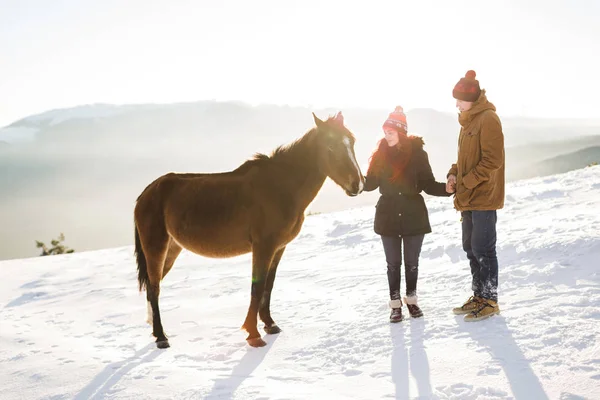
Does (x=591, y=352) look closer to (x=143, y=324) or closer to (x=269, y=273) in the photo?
(x=269, y=273)

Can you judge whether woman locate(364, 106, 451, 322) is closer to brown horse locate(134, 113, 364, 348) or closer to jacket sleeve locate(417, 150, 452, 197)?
jacket sleeve locate(417, 150, 452, 197)

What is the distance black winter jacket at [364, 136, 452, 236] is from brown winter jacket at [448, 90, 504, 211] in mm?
379

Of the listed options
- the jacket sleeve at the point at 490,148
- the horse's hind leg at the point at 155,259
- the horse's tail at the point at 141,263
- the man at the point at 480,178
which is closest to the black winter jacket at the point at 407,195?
the man at the point at 480,178

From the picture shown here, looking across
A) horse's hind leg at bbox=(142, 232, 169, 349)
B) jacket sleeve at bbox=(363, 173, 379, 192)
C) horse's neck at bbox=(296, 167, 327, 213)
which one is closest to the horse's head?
horse's neck at bbox=(296, 167, 327, 213)

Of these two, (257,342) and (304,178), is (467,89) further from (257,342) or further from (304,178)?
(257,342)

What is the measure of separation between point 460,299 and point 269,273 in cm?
222

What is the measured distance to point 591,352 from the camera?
136 inches

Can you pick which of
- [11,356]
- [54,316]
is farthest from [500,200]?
[54,316]

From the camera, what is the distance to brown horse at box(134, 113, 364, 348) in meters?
4.85

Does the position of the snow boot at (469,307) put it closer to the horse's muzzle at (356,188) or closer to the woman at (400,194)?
the woman at (400,194)

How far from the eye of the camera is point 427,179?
4.92 metres

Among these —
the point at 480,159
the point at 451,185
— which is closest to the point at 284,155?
the point at 451,185

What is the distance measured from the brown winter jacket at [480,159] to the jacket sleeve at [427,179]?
30cm

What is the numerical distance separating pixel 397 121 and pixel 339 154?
2.27ft
